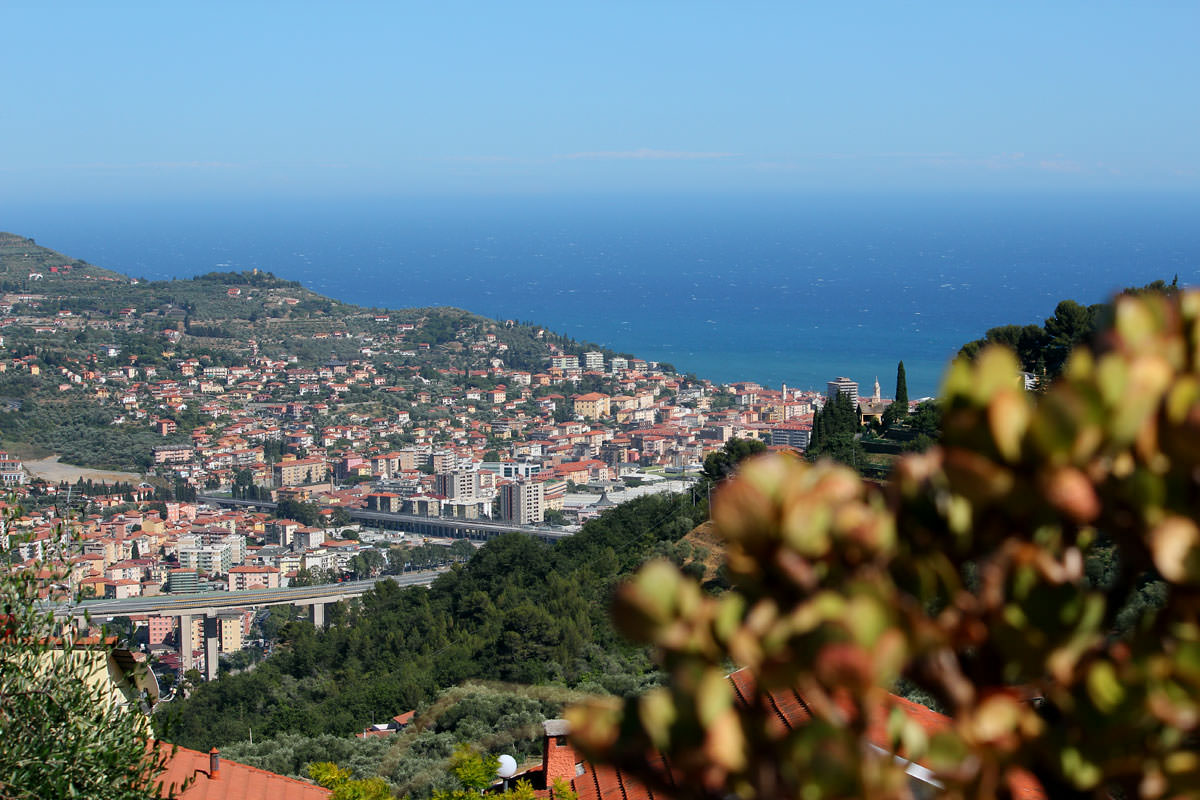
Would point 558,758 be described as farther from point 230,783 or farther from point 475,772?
point 230,783

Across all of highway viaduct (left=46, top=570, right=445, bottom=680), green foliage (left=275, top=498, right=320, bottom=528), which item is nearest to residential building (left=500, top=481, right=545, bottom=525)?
green foliage (left=275, top=498, right=320, bottom=528)

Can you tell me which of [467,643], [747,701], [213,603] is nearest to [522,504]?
[213,603]

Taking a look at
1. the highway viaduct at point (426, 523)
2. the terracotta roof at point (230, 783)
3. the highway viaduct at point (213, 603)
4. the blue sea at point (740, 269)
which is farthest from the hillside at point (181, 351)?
the terracotta roof at point (230, 783)

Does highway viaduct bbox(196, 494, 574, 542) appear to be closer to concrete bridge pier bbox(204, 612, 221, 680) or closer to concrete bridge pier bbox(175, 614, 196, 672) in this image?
concrete bridge pier bbox(204, 612, 221, 680)

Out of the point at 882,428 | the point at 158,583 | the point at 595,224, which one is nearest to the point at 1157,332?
the point at 882,428

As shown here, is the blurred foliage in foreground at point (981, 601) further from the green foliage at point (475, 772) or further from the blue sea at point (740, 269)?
the blue sea at point (740, 269)
